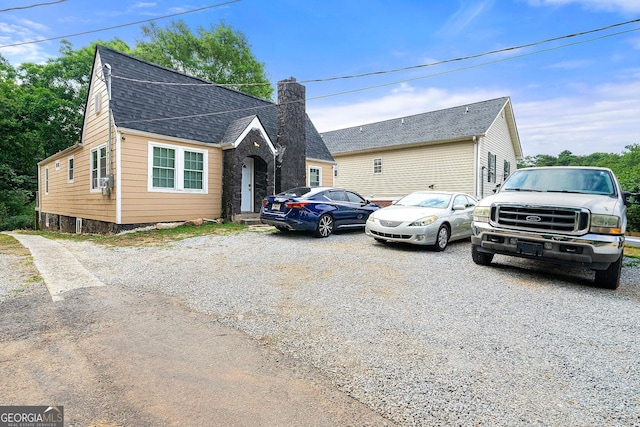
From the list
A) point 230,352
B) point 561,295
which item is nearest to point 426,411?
point 230,352

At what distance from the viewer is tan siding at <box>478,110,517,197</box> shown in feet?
58.3

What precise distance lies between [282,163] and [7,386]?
473 inches

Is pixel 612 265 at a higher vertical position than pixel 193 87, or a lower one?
lower

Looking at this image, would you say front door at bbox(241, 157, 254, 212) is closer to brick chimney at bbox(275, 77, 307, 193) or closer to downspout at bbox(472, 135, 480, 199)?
brick chimney at bbox(275, 77, 307, 193)

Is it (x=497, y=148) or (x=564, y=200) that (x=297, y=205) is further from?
(x=497, y=148)

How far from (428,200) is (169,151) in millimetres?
8985

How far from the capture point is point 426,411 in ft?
6.91

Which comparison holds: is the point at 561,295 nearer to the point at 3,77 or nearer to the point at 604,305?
the point at 604,305

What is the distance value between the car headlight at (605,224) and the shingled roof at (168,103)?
38.6 feet

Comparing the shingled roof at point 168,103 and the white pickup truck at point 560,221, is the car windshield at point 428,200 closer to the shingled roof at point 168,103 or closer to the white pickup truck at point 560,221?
the white pickup truck at point 560,221

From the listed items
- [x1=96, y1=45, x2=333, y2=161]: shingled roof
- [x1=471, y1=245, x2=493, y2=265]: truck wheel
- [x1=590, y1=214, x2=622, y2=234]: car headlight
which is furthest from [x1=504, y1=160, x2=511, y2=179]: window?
[x1=590, y1=214, x2=622, y2=234]: car headlight

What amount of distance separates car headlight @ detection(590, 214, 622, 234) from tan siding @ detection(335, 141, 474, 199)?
13.3m

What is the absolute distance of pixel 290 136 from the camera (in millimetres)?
14172

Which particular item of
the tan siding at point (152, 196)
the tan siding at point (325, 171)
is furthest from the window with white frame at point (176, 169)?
the tan siding at point (325, 171)
